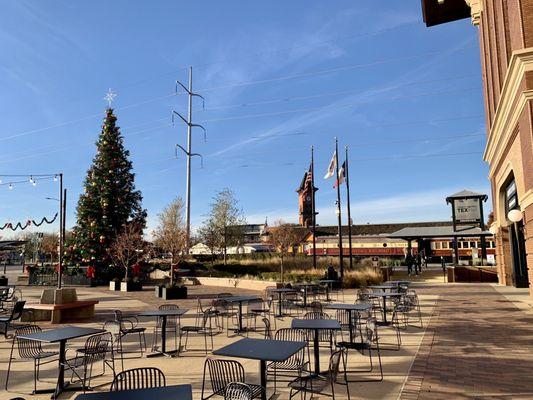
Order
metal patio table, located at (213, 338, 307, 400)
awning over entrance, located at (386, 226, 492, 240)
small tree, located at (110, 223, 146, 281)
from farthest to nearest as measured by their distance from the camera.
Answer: awning over entrance, located at (386, 226, 492, 240), small tree, located at (110, 223, 146, 281), metal patio table, located at (213, 338, 307, 400)

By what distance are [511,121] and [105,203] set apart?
24.9 m

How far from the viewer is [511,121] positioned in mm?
15867

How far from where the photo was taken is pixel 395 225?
68.7m

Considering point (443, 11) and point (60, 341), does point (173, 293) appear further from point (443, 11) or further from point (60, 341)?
point (443, 11)

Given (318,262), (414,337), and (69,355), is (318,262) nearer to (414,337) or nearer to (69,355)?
(414,337)

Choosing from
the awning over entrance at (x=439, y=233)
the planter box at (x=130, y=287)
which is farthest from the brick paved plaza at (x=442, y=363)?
the awning over entrance at (x=439, y=233)

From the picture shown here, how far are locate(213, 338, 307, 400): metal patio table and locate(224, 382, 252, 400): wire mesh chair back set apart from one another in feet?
2.33

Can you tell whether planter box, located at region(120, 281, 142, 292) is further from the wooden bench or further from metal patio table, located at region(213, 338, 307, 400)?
metal patio table, located at region(213, 338, 307, 400)

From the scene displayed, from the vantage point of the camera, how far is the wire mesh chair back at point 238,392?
3643 mm

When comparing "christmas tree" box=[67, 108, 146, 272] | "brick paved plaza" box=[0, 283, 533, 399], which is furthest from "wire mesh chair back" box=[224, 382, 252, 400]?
"christmas tree" box=[67, 108, 146, 272]

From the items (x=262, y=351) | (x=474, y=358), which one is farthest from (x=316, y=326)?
(x=474, y=358)

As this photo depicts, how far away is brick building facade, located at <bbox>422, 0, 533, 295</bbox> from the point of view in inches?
508

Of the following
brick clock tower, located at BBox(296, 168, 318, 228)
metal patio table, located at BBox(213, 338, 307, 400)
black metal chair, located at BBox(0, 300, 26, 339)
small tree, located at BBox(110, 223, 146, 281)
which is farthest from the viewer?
brick clock tower, located at BBox(296, 168, 318, 228)

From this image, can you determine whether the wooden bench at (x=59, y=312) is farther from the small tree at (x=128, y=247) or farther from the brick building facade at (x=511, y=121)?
the brick building facade at (x=511, y=121)
